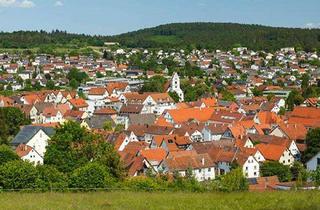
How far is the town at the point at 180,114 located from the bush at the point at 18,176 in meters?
4.02

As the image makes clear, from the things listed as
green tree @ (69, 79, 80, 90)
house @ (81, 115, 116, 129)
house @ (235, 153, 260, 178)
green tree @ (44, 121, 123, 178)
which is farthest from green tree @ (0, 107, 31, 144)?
green tree @ (69, 79, 80, 90)

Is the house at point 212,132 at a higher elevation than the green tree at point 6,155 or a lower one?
lower

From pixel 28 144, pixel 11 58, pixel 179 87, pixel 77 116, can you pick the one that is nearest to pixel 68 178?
pixel 28 144

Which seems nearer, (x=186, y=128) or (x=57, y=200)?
(x=57, y=200)

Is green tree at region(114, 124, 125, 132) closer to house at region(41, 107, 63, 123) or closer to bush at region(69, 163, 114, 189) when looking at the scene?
house at region(41, 107, 63, 123)

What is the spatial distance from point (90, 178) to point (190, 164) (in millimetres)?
12093

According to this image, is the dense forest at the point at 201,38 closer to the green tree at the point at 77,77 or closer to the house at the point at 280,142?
the green tree at the point at 77,77

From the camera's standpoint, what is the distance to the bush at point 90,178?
1529cm

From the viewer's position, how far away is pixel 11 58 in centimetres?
10912

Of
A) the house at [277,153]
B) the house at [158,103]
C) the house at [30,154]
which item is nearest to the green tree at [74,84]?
the house at [158,103]

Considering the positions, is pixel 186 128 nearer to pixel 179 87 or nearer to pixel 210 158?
pixel 210 158

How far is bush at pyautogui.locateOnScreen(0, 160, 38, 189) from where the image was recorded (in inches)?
611

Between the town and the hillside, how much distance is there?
26.6m

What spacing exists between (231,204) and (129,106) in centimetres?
4379
